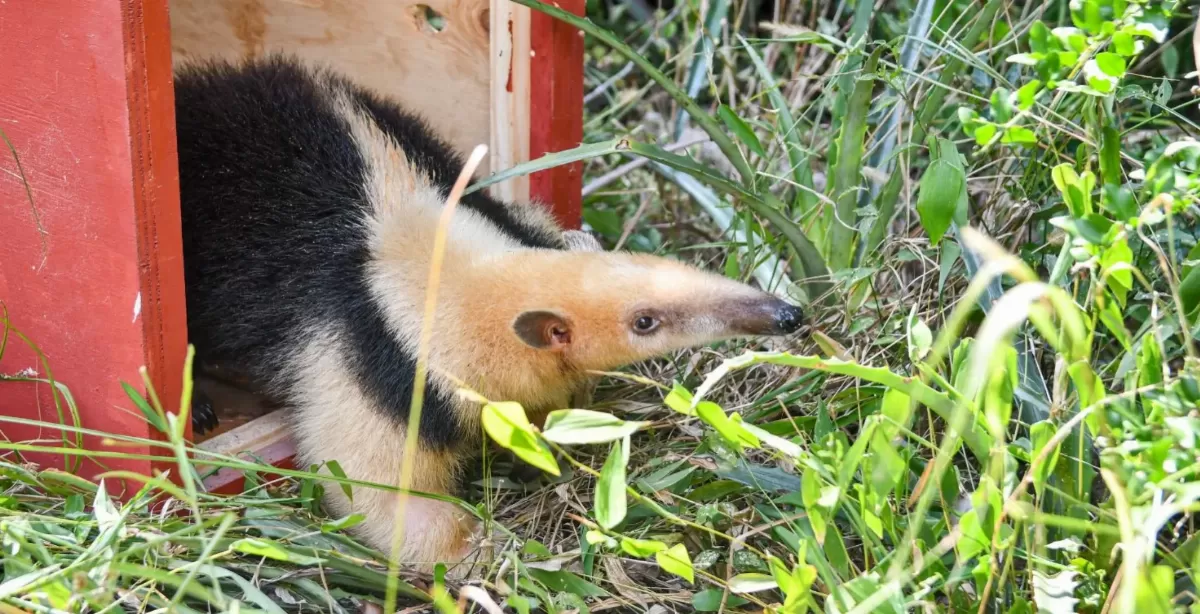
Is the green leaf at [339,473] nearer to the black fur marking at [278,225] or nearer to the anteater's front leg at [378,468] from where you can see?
the anteater's front leg at [378,468]

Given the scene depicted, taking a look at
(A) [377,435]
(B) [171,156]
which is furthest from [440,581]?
(B) [171,156]

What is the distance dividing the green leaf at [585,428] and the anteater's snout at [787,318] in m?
1.14

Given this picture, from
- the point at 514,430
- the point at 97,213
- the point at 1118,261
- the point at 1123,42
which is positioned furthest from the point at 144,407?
the point at 1123,42

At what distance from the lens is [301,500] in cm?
316

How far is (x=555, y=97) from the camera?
12.6 feet

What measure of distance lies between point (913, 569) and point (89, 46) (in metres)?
2.15

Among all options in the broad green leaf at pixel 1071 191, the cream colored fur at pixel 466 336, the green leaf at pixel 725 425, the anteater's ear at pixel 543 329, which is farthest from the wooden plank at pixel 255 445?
the broad green leaf at pixel 1071 191

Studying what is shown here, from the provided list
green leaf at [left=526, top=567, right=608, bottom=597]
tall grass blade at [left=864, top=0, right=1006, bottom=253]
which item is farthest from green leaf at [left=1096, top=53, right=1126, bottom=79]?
green leaf at [left=526, top=567, right=608, bottom=597]

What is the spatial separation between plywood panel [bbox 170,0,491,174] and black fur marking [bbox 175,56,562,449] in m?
0.46

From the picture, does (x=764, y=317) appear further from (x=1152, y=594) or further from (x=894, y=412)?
(x=1152, y=594)

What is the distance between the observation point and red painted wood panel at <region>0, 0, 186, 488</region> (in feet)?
8.98

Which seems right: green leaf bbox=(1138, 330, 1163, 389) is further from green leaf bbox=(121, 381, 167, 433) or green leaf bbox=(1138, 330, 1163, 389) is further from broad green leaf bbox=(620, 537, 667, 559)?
green leaf bbox=(121, 381, 167, 433)

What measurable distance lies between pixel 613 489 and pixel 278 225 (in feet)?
5.33

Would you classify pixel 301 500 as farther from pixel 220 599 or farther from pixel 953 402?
pixel 953 402
